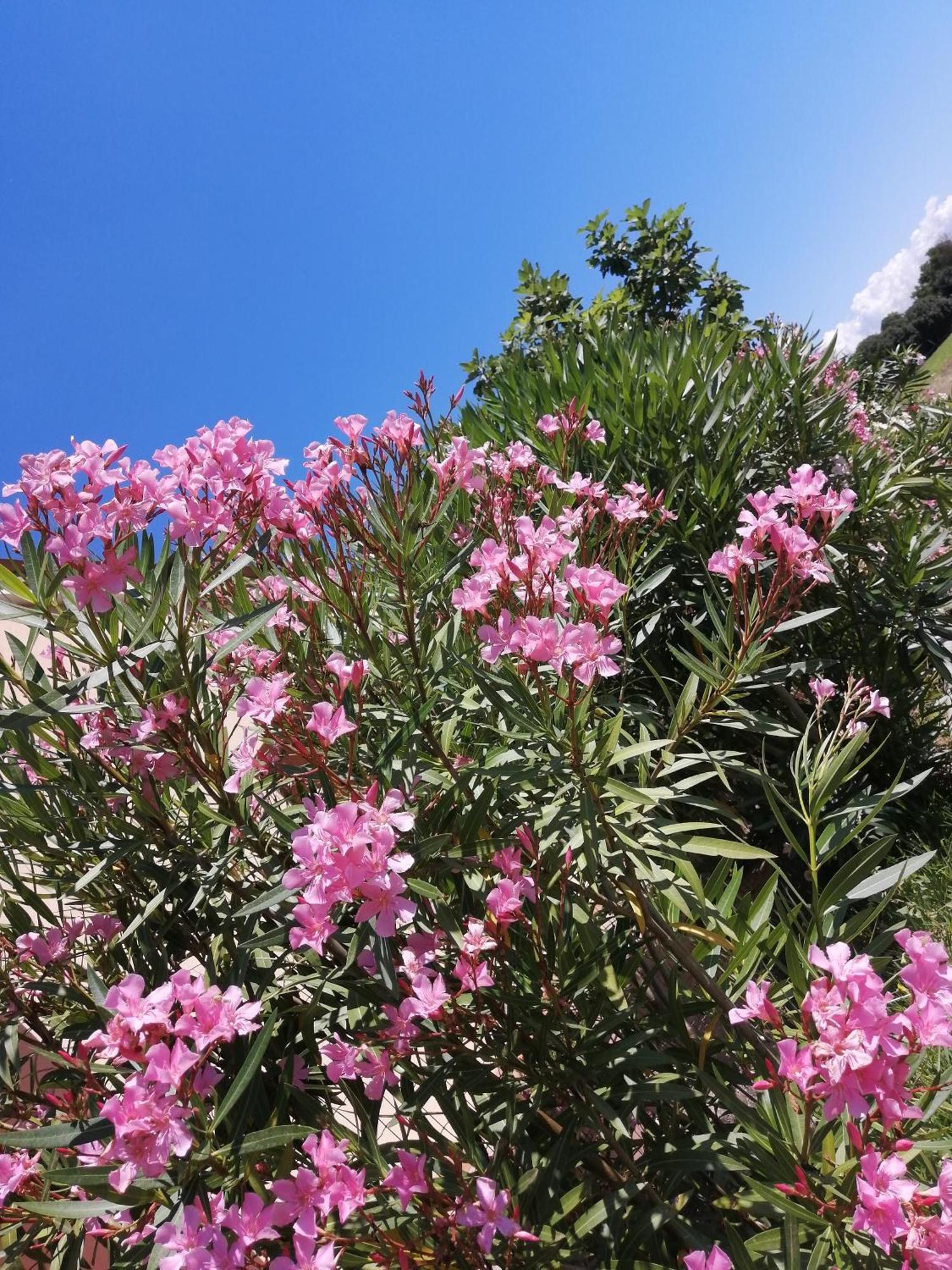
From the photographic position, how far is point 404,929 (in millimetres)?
1395

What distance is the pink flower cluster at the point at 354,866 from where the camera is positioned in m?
0.92

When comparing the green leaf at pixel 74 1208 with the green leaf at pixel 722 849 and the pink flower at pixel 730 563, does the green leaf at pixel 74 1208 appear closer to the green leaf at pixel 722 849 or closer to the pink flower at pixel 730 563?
the green leaf at pixel 722 849

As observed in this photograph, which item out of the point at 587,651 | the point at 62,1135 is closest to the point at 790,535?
the point at 587,651

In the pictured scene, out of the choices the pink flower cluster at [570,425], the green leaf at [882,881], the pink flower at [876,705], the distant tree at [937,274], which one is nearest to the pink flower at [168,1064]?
the green leaf at [882,881]

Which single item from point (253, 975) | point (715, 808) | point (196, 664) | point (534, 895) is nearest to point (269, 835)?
point (253, 975)

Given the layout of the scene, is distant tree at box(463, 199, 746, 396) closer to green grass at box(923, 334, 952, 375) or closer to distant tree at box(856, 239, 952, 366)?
green grass at box(923, 334, 952, 375)

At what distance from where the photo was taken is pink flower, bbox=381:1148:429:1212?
1035 millimetres

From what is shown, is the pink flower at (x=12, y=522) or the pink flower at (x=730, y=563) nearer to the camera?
the pink flower at (x=12, y=522)

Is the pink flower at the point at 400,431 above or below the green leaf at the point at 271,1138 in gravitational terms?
above

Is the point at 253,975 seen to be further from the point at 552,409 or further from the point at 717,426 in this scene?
the point at 717,426

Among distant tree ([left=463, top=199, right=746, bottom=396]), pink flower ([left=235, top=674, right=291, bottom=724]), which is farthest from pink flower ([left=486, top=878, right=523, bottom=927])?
distant tree ([left=463, top=199, right=746, bottom=396])

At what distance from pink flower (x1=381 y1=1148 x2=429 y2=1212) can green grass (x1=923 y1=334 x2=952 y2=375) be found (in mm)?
26259

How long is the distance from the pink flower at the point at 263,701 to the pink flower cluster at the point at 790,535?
85 cm

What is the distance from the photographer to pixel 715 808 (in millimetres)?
1393
